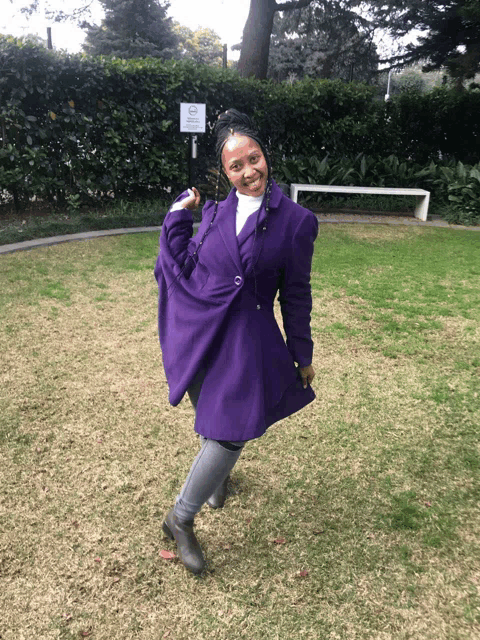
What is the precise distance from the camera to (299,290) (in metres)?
2.13

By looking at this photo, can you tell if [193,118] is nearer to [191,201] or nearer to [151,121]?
[151,121]

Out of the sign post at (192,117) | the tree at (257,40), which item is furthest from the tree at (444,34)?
the sign post at (192,117)

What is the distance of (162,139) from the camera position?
9.42 meters

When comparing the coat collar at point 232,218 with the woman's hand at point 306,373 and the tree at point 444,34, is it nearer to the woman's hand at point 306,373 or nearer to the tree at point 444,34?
the woman's hand at point 306,373

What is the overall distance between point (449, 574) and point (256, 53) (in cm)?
1392

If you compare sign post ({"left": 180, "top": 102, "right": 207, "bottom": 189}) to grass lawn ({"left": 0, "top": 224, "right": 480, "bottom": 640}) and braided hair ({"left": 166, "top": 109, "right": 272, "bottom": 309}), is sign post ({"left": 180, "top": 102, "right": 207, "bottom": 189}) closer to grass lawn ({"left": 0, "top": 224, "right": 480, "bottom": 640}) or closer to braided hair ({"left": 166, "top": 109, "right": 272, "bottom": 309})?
grass lawn ({"left": 0, "top": 224, "right": 480, "bottom": 640})

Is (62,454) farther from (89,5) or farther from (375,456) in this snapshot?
(89,5)

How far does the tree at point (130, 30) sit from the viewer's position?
28.9m

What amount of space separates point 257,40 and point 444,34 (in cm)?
657

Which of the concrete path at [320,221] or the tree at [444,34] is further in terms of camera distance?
the tree at [444,34]

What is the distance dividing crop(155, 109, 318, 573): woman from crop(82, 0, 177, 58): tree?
29810 mm

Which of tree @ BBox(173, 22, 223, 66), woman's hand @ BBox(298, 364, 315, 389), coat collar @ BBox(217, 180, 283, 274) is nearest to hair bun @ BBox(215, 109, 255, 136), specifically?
coat collar @ BBox(217, 180, 283, 274)

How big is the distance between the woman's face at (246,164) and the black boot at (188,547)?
4.53ft

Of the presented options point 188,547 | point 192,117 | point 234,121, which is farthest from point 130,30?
point 188,547
